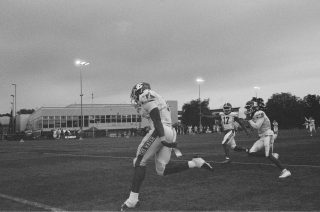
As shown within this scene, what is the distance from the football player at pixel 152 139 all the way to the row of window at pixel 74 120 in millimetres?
96353

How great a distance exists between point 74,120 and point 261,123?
102 meters

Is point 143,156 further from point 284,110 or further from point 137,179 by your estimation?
point 284,110

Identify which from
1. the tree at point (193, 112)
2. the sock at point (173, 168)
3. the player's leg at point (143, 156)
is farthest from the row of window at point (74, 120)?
the player's leg at point (143, 156)

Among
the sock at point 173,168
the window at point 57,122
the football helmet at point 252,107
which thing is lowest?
the sock at point 173,168

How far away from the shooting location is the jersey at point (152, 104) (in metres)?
6.37

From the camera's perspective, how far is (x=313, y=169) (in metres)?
10.4

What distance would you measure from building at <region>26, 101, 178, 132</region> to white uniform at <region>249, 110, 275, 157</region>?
306 feet

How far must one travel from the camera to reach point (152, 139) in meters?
6.50

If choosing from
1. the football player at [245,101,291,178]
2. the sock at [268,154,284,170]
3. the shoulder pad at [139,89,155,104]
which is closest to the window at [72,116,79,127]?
the football player at [245,101,291,178]

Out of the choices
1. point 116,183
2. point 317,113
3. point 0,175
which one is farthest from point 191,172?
point 317,113

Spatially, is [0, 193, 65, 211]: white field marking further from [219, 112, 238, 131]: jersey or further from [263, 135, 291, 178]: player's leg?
[219, 112, 238, 131]: jersey

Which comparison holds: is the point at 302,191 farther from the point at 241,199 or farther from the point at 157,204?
the point at 157,204

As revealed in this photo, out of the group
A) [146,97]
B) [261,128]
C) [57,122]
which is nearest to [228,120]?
[261,128]

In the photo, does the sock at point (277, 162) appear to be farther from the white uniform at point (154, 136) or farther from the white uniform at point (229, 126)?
the white uniform at point (229, 126)
